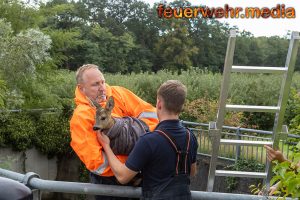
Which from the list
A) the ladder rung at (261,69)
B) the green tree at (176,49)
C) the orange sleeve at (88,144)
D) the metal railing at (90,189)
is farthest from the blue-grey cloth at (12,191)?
the green tree at (176,49)

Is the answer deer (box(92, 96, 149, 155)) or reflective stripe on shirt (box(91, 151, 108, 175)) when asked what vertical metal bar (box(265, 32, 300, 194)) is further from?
reflective stripe on shirt (box(91, 151, 108, 175))

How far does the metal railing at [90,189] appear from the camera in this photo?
253 centimetres

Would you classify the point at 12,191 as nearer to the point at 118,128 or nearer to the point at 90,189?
the point at 90,189

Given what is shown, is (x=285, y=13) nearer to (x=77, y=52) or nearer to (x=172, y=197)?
(x=172, y=197)

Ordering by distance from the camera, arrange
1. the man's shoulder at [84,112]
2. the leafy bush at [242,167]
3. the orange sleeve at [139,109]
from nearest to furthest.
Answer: the man's shoulder at [84,112] → the orange sleeve at [139,109] → the leafy bush at [242,167]

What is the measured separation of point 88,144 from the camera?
267cm

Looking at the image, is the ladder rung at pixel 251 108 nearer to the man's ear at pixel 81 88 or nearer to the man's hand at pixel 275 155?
the man's hand at pixel 275 155

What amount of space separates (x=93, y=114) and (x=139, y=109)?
1.48 ft

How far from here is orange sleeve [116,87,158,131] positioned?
3078 millimetres

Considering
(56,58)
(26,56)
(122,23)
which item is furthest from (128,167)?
(122,23)

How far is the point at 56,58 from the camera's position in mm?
16000

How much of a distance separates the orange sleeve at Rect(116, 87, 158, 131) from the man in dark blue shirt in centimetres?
41

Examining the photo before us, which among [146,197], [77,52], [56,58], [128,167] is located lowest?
[77,52]

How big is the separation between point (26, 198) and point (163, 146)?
0.92 m
